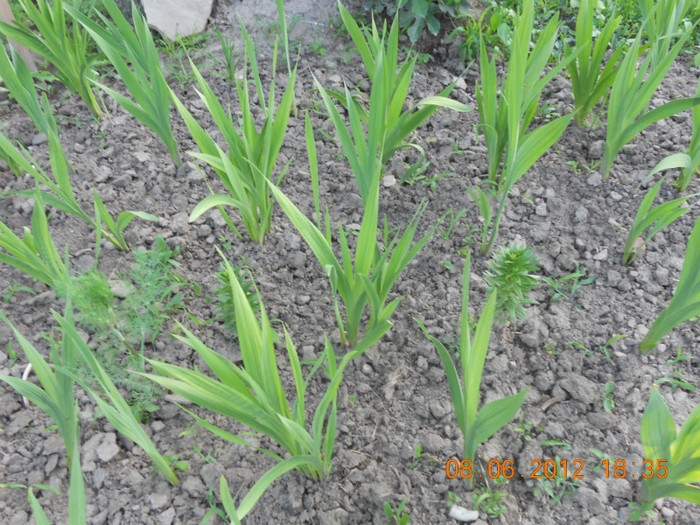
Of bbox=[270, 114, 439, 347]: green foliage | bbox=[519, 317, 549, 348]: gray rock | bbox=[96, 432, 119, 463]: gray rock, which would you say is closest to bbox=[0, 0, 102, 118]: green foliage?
bbox=[270, 114, 439, 347]: green foliage

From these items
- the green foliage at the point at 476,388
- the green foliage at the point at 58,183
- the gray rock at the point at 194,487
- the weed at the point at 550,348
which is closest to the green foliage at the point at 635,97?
the weed at the point at 550,348

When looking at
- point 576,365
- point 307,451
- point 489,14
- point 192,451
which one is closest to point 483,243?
point 576,365

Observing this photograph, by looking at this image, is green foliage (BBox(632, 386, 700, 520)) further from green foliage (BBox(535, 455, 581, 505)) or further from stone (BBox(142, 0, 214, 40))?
stone (BBox(142, 0, 214, 40))

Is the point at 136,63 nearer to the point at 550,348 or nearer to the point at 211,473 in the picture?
the point at 211,473

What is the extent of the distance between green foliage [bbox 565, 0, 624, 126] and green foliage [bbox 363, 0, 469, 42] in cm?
55

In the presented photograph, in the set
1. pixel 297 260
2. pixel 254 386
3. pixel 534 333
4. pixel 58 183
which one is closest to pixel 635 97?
pixel 534 333

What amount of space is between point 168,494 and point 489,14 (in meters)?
2.20

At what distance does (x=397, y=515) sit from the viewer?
1200 mm

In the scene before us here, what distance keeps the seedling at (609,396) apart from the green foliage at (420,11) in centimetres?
148

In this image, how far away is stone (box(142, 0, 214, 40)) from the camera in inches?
90.6

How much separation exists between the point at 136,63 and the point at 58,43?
41cm

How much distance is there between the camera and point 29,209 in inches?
71.6

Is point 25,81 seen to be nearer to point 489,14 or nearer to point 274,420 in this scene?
point 274,420
